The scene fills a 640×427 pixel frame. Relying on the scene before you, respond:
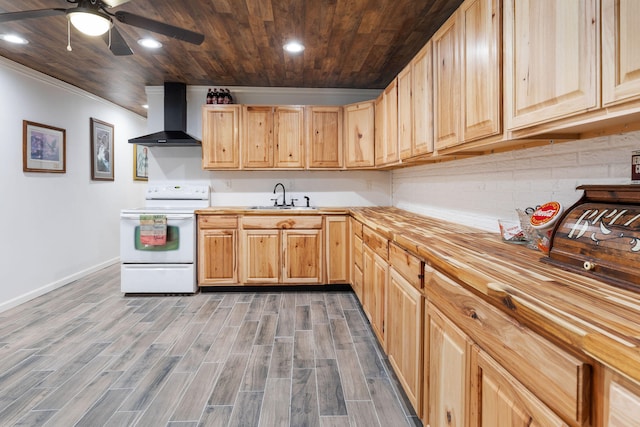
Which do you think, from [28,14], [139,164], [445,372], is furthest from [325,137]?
[139,164]

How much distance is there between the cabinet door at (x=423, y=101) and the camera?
2117mm

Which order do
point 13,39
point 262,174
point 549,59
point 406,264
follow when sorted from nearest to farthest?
1. point 549,59
2. point 406,264
3. point 13,39
4. point 262,174

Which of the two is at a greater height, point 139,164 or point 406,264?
point 139,164

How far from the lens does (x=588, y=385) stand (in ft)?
2.13

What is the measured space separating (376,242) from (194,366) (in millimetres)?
1506

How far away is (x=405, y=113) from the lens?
2617mm

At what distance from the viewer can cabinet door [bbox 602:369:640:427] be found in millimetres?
556

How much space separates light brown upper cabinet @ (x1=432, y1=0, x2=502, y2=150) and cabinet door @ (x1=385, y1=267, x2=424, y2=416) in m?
0.83

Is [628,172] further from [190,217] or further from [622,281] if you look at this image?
[190,217]

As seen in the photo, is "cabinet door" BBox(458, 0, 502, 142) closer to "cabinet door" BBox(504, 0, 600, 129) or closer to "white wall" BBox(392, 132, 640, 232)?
"cabinet door" BBox(504, 0, 600, 129)

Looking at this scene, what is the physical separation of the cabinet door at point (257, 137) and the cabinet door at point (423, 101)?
202 centimetres

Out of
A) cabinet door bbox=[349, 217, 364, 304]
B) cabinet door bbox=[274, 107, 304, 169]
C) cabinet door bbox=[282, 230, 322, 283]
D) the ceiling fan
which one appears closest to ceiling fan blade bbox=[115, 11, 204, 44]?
the ceiling fan

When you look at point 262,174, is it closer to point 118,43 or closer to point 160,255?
point 160,255

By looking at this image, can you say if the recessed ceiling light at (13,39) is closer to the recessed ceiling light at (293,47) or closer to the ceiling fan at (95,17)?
the ceiling fan at (95,17)
